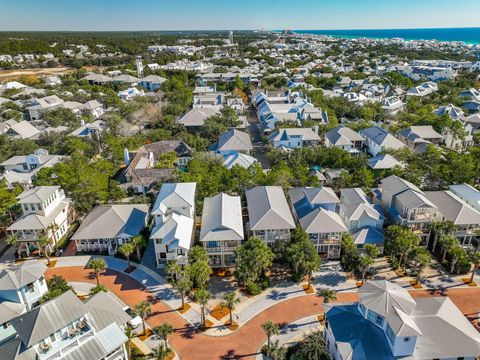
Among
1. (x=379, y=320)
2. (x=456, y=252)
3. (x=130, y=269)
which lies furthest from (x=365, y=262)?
(x=130, y=269)

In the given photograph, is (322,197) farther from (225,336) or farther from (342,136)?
(342,136)

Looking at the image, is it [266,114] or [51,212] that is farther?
[266,114]

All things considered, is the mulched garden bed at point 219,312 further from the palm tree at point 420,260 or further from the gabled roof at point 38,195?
the gabled roof at point 38,195

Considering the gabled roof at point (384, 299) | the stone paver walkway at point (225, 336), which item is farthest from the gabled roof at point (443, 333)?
the stone paver walkway at point (225, 336)

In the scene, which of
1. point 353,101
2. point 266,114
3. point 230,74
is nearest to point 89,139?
point 266,114

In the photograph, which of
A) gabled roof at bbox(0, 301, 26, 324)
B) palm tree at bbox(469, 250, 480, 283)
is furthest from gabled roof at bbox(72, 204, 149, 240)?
palm tree at bbox(469, 250, 480, 283)

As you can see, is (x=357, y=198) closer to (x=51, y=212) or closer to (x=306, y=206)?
(x=306, y=206)
